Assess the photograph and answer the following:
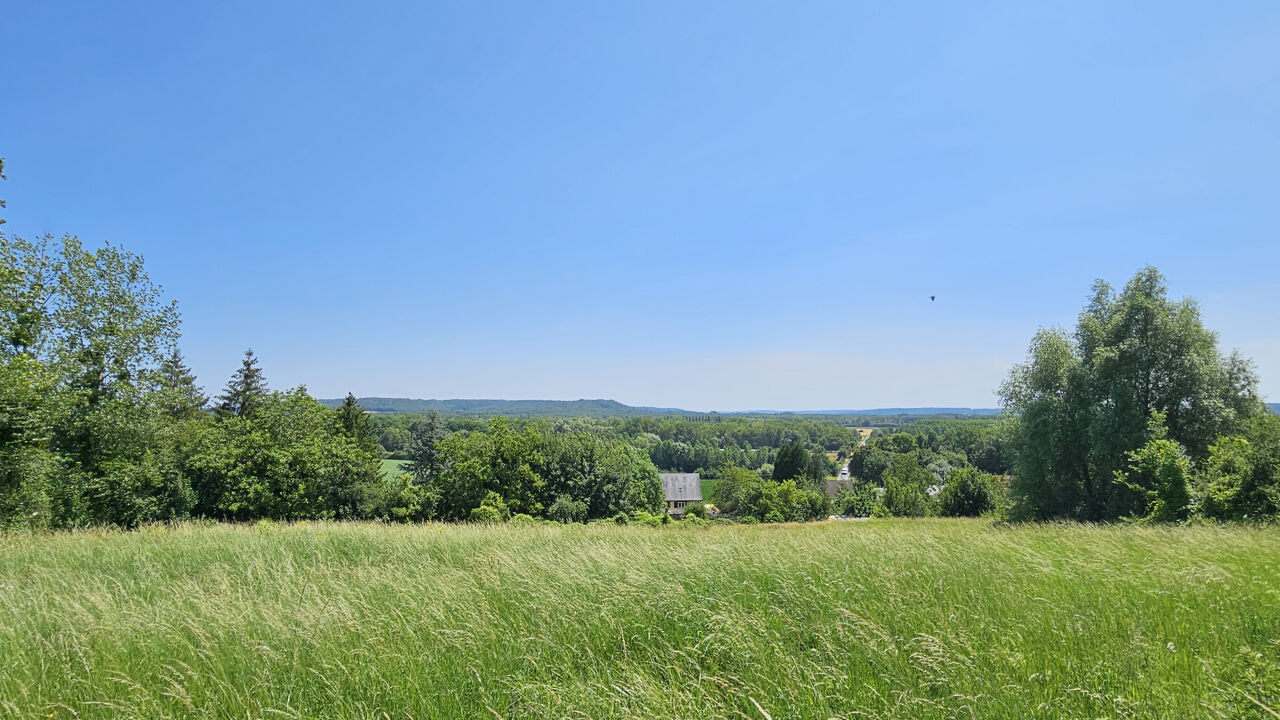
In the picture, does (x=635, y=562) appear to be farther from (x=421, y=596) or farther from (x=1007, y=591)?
(x=1007, y=591)

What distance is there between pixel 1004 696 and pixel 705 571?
2.91 meters

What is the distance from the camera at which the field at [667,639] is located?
10.1 feet

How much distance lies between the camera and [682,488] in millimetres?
87250

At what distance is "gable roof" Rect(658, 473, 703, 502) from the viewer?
86.0m

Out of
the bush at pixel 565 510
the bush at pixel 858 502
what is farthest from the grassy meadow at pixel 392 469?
the bush at pixel 858 502

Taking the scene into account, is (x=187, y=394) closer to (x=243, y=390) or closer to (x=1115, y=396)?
(x=243, y=390)

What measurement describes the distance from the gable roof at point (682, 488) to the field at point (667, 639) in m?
82.0

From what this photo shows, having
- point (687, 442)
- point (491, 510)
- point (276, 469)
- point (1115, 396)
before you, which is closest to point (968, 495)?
point (1115, 396)

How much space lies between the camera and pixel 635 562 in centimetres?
593

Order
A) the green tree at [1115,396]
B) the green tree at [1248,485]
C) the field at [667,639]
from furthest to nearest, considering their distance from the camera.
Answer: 1. the green tree at [1115,396]
2. the green tree at [1248,485]
3. the field at [667,639]

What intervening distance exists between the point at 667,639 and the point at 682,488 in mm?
85870

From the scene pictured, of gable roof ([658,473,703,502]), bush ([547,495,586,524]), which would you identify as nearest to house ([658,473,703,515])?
gable roof ([658,473,703,502])

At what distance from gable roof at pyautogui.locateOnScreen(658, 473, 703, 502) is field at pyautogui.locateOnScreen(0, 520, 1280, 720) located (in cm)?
8203

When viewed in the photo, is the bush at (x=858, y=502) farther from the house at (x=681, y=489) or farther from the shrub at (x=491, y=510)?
the shrub at (x=491, y=510)
